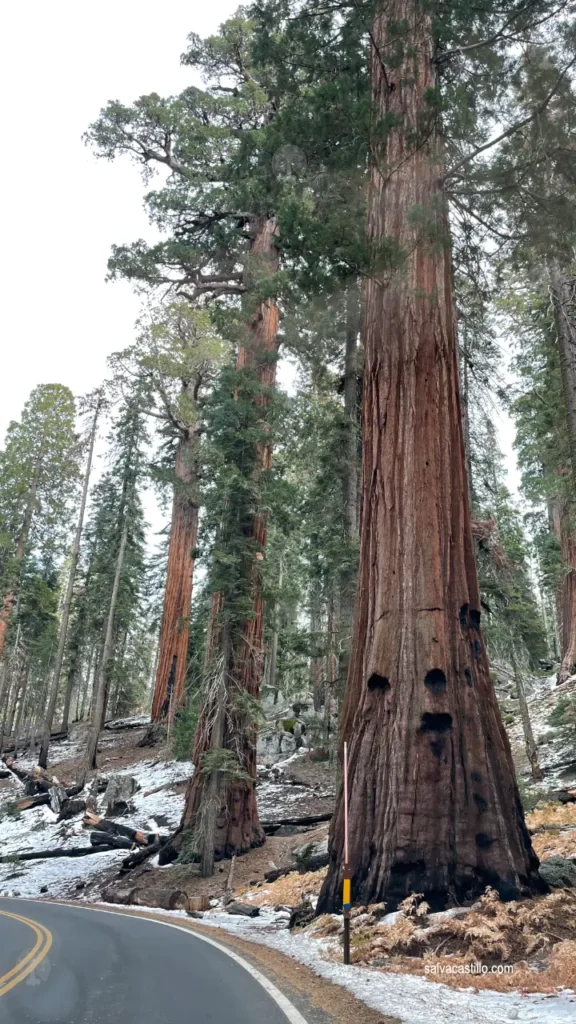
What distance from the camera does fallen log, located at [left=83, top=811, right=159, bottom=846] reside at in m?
14.8

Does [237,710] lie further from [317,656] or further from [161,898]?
[161,898]

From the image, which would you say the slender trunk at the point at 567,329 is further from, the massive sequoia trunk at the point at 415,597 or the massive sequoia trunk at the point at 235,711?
the massive sequoia trunk at the point at 235,711

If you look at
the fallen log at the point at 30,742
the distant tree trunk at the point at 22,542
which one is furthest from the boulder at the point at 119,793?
the fallen log at the point at 30,742

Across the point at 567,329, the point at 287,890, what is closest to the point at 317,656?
the point at 287,890

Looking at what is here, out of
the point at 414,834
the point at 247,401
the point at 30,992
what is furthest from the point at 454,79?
the point at 30,992

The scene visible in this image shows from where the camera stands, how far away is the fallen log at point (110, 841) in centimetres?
1509

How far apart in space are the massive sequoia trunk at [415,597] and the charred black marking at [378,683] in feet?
Result: 0.04

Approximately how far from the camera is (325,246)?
26.7 ft

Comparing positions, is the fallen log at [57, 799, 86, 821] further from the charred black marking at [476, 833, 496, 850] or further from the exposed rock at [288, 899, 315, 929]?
the charred black marking at [476, 833, 496, 850]

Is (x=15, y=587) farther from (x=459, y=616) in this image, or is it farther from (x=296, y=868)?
(x=459, y=616)

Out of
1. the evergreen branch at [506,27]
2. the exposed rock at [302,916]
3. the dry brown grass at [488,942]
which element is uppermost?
the evergreen branch at [506,27]

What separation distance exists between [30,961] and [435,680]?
487 cm

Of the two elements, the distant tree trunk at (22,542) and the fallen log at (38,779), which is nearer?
the fallen log at (38,779)

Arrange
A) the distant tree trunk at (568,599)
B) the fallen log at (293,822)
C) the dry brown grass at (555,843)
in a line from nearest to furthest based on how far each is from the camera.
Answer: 1. the dry brown grass at (555,843)
2. the fallen log at (293,822)
3. the distant tree trunk at (568,599)
